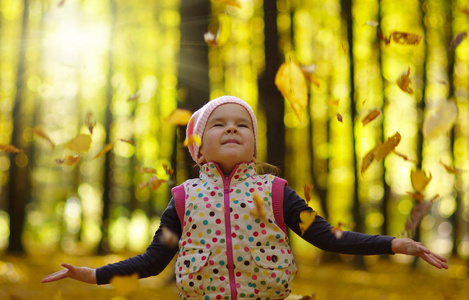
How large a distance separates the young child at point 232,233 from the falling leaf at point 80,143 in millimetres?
1352

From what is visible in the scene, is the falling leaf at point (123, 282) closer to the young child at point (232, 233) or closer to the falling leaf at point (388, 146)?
the young child at point (232, 233)

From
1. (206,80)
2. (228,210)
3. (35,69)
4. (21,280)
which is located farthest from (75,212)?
(228,210)

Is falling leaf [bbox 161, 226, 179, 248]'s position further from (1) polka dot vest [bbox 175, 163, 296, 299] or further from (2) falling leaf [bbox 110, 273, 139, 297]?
(2) falling leaf [bbox 110, 273, 139, 297]

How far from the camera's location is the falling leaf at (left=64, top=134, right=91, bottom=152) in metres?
3.46

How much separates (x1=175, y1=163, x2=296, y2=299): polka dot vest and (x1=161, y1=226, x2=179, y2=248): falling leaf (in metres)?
0.10

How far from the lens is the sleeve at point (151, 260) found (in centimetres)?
231

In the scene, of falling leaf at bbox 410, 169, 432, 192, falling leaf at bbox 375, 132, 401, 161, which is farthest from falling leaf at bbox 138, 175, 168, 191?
falling leaf at bbox 410, 169, 432, 192

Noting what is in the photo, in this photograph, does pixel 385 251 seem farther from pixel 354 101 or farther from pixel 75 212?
pixel 75 212

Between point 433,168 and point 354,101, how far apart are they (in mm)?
6670

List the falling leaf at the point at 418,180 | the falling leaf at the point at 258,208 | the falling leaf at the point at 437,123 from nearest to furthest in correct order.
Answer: the falling leaf at the point at 258,208 < the falling leaf at the point at 418,180 < the falling leaf at the point at 437,123

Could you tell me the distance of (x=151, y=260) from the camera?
2.38 meters

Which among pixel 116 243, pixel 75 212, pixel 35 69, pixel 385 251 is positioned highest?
pixel 35 69

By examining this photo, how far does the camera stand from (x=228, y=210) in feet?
7.33

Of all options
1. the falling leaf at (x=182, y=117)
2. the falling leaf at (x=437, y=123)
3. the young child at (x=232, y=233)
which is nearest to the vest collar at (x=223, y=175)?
the young child at (x=232, y=233)
